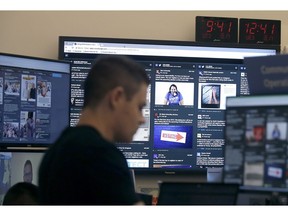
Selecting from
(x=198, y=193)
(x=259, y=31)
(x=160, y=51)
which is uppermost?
(x=259, y=31)

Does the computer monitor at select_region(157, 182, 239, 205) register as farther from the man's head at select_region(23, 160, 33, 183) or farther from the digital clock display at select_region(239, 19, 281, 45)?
the digital clock display at select_region(239, 19, 281, 45)

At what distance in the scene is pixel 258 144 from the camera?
6.24 ft

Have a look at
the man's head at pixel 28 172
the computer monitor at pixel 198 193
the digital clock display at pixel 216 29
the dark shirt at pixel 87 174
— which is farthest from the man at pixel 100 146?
the digital clock display at pixel 216 29

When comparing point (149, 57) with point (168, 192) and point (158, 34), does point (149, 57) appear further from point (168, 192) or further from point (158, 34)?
point (168, 192)

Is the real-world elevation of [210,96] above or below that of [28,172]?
above

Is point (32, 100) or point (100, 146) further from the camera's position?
point (32, 100)

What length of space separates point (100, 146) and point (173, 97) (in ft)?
A: 11.0

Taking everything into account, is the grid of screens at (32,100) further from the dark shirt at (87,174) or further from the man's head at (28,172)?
the dark shirt at (87,174)

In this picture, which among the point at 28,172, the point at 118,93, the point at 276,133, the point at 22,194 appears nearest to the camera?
the point at 276,133

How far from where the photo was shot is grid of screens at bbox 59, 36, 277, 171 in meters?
5.18

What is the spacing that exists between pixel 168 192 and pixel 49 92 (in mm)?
2535

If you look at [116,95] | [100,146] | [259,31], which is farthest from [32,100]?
[100,146]

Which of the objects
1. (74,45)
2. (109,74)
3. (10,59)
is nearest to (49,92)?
(10,59)

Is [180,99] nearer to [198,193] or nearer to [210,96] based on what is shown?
[210,96]
